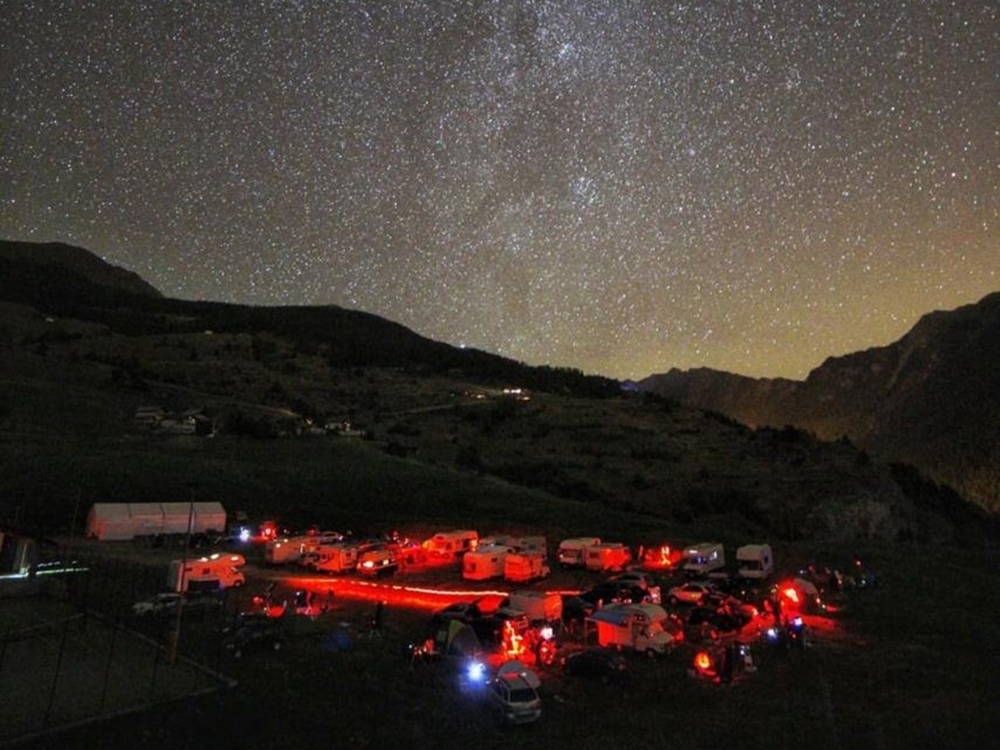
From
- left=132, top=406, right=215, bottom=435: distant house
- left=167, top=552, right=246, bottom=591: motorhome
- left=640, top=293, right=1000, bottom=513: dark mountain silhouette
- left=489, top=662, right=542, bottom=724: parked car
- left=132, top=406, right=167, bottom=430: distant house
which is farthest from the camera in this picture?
left=640, top=293, right=1000, bottom=513: dark mountain silhouette

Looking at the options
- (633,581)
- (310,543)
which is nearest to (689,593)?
(633,581)

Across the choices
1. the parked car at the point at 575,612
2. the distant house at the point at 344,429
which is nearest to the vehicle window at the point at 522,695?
the parked car at the point at 575,612

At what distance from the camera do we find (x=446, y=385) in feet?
500

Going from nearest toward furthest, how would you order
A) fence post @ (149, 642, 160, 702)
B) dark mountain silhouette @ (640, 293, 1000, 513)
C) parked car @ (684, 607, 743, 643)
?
fence post @ (149, 642, 160, 702) → parked car @ (684, 607, 743, 643) → dark mountain silhouette @ (640, 293, 1000, 513)

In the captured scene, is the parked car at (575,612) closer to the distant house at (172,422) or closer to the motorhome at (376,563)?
the motorhome at (376,563)

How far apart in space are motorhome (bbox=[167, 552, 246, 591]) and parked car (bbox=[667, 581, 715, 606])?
2010cm

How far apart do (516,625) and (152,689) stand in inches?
457

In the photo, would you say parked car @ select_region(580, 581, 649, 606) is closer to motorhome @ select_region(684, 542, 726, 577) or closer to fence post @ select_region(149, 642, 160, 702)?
motorhome @ select_region(684, 542, 726, 577)

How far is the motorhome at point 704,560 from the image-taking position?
127ft

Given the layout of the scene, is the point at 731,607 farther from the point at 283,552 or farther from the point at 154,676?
the point at 283,552

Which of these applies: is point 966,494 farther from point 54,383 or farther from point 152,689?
point 54,383

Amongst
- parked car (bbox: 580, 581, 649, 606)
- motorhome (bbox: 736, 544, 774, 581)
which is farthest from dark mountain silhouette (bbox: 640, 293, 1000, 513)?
parked car (bbox: 580, 581, 649, 606)

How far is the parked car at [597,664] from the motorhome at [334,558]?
19439 millimetres

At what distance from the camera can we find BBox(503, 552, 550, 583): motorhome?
124 feet
